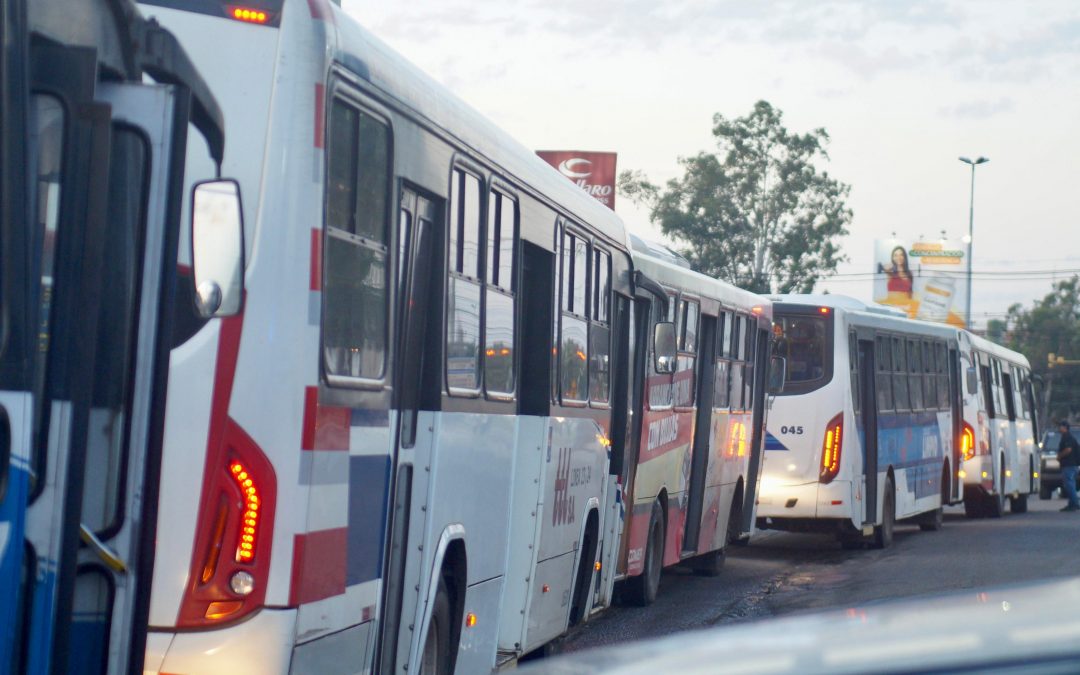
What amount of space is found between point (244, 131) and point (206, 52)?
308 mm

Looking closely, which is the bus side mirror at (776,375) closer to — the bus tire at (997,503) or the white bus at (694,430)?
the white bus at (694,430)

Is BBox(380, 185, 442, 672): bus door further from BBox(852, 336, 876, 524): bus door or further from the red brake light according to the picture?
BBox(852, 336, 876, 524): bus door

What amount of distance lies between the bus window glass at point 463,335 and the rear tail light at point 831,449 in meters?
12.1

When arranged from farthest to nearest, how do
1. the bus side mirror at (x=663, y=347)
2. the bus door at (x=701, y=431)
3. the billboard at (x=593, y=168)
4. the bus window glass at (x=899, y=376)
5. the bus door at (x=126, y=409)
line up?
the billboard at (x=593, y=168)
the bus window glass at (x=899, y=376)
the bus door at (x=701, y=431)
the bus side mirror at (x=663, y=347)
the bus door at (x=126, y=409)

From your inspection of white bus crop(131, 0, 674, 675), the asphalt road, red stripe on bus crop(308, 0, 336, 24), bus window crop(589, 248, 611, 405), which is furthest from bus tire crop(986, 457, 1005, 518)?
red stripe on bus crop(308, 0, 336, 24)

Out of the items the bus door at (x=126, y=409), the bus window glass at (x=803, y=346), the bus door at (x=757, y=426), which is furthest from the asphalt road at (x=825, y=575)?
the bus door at (x=126, y=409)

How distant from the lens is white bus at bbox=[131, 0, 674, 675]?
5.03 m

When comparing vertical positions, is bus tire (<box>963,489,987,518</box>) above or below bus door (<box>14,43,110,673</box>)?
below

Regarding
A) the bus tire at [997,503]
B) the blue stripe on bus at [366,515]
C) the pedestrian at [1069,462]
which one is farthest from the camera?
the pedestrian at [1069,462]

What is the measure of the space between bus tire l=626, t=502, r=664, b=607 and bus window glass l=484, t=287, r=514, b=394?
5.61 m

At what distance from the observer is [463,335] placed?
22.9 ft

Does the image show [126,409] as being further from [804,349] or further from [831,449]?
[804,349]

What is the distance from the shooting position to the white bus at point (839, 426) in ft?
61.6

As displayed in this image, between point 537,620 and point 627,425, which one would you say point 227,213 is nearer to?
point 537,620
